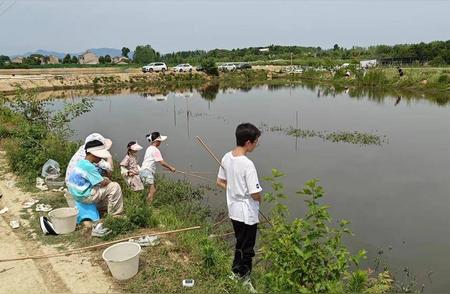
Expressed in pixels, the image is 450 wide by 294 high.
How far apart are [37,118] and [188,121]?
27.0 feet

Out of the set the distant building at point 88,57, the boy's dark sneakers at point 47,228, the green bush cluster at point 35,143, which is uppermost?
A: the distant building at point 88,57

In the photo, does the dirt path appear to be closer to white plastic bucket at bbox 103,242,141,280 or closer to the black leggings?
white plastic bucket at bbox 103,242,141,280

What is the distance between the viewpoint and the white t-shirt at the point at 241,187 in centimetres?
352

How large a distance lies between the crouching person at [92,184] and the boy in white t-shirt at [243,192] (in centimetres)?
199

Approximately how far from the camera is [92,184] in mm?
4973

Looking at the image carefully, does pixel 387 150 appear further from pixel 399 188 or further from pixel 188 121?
pixel 188 121

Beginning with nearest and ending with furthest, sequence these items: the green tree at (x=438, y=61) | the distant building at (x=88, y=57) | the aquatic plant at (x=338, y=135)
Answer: the aquatic plant at (x=338, y=135) < the green tree at (x=438, y=61) < the distant building at (x=88, y=57)

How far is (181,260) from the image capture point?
14.5 ft

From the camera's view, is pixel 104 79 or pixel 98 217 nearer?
pixel 98 217

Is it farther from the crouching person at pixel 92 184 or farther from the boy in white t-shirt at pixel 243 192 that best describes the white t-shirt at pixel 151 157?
the boy in white t-shirt at pixel 243 192

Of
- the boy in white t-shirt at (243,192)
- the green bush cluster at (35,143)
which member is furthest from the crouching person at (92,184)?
the green bush cluster at (35,143)

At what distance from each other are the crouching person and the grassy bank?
31 cm

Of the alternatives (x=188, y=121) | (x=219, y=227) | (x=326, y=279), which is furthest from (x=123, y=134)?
(x=326, y=279)

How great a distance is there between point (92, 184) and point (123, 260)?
1.55m
